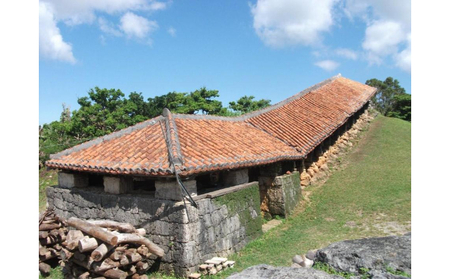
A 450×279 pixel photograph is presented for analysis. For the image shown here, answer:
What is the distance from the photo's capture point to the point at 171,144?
23.1 feet

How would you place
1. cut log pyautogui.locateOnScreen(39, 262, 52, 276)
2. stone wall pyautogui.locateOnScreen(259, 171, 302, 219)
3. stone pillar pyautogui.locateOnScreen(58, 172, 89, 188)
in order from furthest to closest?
stone wall pyautogui.locateOnScreen(259, 171, 302, 219), stone pillar pyautogui.locateOnScreen(58, 172, 89, 188), cut log pyautogui.locateOnScreen(39, 262, 52, 276)

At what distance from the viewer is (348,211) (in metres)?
9.55

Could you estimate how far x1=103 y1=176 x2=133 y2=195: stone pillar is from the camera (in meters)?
7.48

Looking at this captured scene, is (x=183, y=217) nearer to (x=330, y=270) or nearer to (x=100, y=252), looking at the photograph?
(x=100, y=252)

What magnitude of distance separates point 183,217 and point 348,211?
18.1ft

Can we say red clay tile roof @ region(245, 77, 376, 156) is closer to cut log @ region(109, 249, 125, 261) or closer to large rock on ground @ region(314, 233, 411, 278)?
large rock on ground @ region(314, 233, 411, 278)

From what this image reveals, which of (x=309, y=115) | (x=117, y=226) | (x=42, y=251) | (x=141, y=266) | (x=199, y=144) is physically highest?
(x=309, y=115)

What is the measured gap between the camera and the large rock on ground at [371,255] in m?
4.78

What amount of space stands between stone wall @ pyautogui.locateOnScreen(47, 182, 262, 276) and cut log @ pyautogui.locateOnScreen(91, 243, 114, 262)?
3.62 ft

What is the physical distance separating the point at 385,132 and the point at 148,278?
1573cm

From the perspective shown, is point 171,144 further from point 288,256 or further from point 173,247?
point 288,256

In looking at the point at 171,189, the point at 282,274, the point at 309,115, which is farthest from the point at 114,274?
the point at 309,115

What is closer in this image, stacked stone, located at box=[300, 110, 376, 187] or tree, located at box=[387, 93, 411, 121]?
stacked stone, located at box=[300, 110, 376, 187]

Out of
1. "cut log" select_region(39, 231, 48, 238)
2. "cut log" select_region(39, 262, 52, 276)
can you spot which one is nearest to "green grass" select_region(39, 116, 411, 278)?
"cut log" select_region(39, 262, 52, 276)
